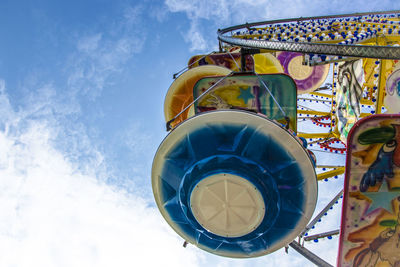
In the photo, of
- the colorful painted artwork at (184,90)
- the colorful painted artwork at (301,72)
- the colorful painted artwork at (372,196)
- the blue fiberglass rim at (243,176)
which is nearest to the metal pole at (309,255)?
the colorful painted artwork at (372,196)

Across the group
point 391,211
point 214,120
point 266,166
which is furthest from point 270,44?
point 391,211

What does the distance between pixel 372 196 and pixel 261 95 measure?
2018 millimetres

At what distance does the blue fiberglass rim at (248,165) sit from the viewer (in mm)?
2889

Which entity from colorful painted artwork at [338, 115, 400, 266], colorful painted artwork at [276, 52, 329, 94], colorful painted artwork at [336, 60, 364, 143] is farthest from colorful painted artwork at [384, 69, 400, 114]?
colorful painted artwork at [276, 52, 329, 94]

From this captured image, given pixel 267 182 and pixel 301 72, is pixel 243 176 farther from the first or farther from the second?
pixel 301 72

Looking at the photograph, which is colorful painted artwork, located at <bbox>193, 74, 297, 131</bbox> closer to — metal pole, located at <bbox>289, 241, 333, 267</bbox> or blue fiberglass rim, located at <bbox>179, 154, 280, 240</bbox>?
blue fiberglass rim, located at <bbox>179, 154, 280, 240</bbox>

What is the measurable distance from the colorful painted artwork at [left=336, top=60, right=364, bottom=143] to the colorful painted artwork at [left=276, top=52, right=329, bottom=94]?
238cm

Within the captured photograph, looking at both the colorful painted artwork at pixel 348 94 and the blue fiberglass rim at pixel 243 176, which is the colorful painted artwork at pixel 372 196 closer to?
the blue fiberglass rim at pixel 243 176

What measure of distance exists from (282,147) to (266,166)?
10.9 inches

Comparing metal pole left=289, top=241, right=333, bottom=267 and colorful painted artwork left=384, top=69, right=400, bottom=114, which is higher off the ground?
colorful painted artwork left=384, top=69, right=400, bottom=114

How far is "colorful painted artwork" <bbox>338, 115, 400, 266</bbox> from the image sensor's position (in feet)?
9.39

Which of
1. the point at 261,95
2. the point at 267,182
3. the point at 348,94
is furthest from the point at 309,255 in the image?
the point at 348,94

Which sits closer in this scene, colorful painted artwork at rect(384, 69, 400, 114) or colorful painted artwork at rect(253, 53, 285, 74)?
colorful painted artwork at rect(384, 69, 400, 114)

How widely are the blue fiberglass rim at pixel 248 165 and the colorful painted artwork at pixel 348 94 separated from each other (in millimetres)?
4193
